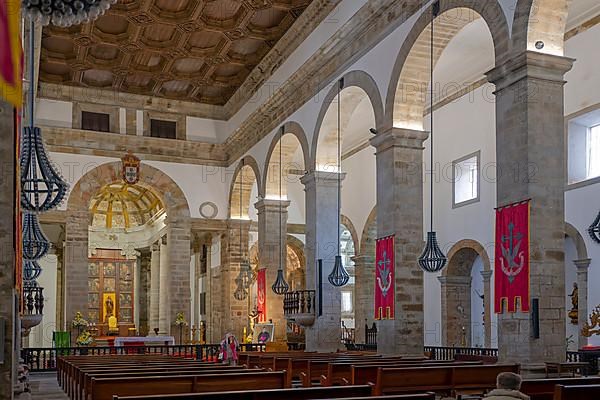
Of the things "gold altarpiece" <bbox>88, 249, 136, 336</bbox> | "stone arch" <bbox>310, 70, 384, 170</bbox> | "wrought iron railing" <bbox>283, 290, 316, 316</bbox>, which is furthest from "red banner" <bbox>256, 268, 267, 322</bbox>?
"gold altarpiece" <bbox>88, 249, 136, 336</bbox>

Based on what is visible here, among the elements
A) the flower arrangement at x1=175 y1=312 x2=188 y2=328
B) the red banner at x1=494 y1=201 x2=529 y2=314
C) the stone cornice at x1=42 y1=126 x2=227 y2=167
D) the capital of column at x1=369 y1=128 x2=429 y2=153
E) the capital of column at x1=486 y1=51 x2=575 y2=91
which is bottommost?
the flower arrangement at x1=175 y1=312 x2=188 y2=328

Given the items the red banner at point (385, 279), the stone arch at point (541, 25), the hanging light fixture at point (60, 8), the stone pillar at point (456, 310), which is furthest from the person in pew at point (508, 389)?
the stone pillar at point (456, 310)

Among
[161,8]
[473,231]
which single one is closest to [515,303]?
[473,231]

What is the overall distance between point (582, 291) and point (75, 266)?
14767 millimetres

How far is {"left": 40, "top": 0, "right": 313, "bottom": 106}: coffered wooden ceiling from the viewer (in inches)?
716

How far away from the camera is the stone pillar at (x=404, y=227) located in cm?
1371

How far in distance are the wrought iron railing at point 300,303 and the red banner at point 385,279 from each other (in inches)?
129

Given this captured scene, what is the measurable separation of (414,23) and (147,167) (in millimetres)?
13066

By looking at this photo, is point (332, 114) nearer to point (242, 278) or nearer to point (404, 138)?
point (404, 138)

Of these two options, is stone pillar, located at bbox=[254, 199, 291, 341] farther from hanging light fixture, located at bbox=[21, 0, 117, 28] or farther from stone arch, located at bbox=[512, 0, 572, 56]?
hanging light fixture, located at bbox=[21, 0, 117, 28]

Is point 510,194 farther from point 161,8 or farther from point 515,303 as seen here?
point 161,8

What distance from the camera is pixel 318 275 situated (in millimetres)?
17125

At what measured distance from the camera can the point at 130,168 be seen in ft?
78.2

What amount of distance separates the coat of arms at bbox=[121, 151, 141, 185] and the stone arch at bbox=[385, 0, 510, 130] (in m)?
11.8
